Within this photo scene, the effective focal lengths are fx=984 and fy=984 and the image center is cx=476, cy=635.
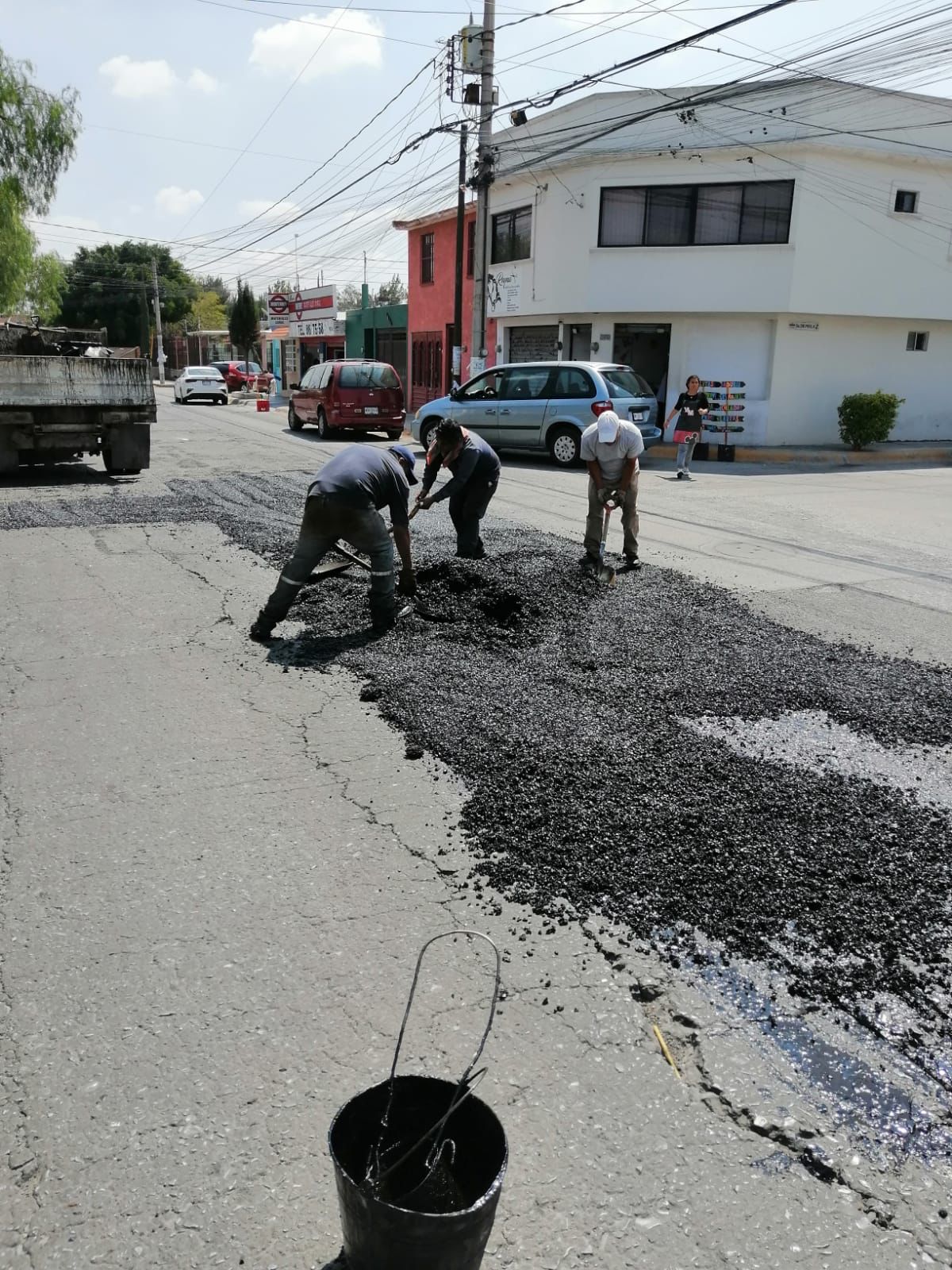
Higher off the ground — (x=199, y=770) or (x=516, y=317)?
(x=516, y=317)

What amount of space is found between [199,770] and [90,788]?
478mm

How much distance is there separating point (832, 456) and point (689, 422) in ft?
16.1

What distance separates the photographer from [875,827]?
403 centimetres

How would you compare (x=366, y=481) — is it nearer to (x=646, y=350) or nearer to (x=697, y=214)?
(x=697, y=214)

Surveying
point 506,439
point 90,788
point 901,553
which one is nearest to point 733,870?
point 90,788

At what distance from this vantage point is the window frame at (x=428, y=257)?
3272 centimetres

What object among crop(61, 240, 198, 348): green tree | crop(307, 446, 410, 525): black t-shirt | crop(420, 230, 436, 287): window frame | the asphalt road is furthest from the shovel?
crop(61, 240, 198, 348): green tree

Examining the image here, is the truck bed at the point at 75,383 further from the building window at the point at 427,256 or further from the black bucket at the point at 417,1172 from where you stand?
the building window at the point at 427,256

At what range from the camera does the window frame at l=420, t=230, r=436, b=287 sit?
32719 millimetres

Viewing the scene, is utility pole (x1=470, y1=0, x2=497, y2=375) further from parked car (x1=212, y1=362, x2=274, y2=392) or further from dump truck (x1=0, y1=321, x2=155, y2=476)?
parked car (x1=212, y1=362, x2=274, y2=392)

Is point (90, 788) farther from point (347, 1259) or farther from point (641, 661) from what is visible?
point (641, 661)

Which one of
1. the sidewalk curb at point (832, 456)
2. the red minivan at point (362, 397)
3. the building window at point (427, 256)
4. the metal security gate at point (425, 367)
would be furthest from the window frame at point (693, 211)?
the building window at point (427, 256)

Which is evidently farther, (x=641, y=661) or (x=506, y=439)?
(x=506, y=439)

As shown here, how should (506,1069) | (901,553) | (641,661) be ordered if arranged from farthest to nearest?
(901,553), (641,661), (506,1069)
